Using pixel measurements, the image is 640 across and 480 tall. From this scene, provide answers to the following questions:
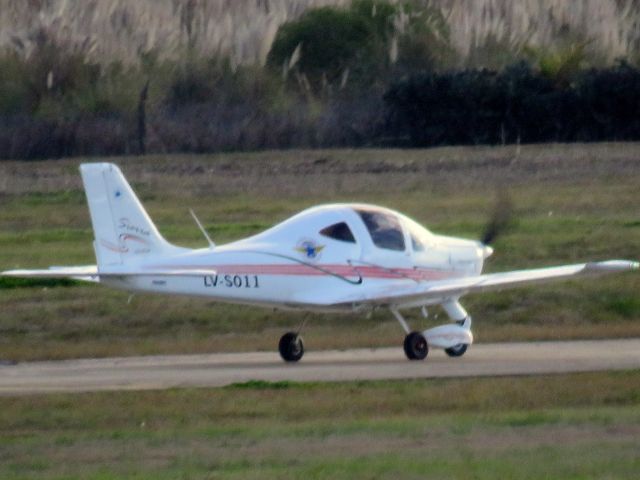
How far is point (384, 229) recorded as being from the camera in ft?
63.6

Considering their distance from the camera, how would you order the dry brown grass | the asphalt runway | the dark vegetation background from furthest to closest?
the dry brown grass < the dark vegetation background < the asphalt runway

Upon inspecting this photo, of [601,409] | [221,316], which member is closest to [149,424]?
[601,409]

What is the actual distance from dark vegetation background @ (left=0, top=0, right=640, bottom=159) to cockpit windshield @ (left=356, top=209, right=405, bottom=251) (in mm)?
19247

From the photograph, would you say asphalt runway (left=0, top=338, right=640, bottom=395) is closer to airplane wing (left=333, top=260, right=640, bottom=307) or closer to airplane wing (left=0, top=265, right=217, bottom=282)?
airplane wing (left=333, top=260, right=640, bottom=307)

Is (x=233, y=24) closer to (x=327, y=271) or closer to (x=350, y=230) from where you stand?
(x=350, y=230)

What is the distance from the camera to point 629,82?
126 ft

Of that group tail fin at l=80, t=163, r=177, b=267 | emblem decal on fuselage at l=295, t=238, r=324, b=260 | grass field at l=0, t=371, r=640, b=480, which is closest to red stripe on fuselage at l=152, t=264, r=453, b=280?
emblem decal on fuselage at l=295, t=238, r=324, b=260

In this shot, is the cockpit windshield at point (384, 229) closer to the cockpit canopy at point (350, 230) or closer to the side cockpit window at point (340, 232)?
the cockpit canopy at point (350, 230)

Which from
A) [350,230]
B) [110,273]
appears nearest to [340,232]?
[350,230]

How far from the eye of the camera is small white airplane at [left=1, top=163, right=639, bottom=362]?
60.6 ft

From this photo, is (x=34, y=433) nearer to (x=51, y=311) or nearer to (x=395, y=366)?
(x=395, y=366)

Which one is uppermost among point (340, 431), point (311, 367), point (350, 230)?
point (340, 431)

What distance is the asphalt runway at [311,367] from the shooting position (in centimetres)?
1731

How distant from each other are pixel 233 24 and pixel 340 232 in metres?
27.1
